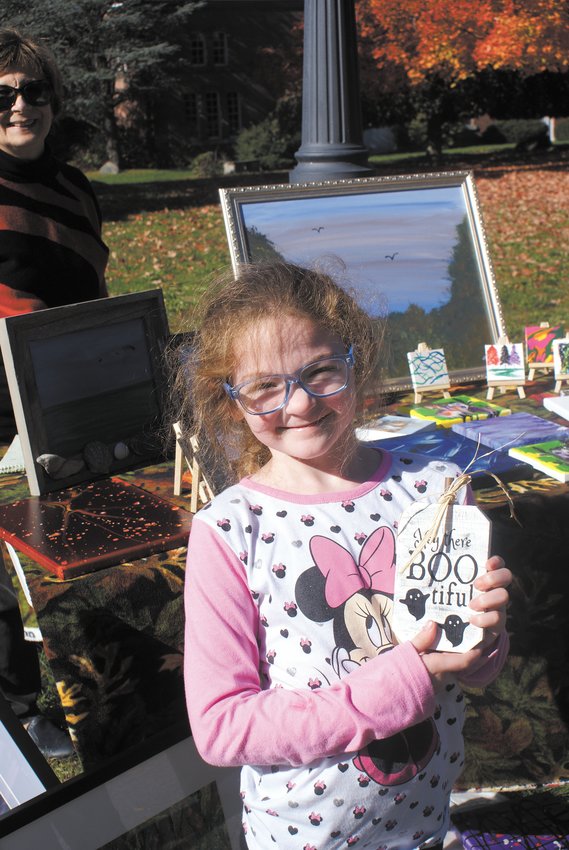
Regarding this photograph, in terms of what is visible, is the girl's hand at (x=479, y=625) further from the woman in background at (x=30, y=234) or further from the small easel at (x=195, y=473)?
the woman in background at (x=30, y=234)

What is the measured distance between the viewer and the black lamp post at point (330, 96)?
4.87 m

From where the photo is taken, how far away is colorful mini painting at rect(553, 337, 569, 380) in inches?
109

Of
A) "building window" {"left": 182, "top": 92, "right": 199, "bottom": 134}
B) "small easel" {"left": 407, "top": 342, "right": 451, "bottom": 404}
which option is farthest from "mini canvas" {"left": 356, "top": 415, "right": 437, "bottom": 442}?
"building window" {"left": 182, "top": 92, "right": 199, "bottom": 134}

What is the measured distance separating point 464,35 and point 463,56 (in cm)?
70

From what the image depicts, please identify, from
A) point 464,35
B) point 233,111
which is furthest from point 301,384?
point 233,111

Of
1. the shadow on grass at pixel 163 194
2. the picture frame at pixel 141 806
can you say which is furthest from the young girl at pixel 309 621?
the shadow on grass at pixel 163 194

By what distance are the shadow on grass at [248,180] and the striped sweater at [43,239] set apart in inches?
422

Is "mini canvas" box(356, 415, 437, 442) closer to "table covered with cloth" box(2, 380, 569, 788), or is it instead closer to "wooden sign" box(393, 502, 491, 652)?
"table covered with cloth" box(2, 380, 569, 788)

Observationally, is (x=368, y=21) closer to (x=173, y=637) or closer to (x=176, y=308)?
(x=176, y=308)

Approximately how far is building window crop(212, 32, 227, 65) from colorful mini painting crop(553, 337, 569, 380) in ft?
101

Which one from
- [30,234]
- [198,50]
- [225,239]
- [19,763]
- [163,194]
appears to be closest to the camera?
[19,763]

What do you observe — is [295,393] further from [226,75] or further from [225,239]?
[226,75]

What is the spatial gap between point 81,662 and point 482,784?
3.85ft

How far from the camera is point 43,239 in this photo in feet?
8.21
